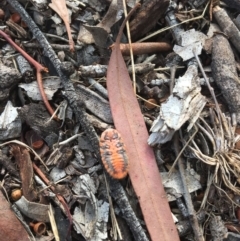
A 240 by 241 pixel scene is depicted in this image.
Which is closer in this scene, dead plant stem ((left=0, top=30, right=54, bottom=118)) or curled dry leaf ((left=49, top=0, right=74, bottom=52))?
dead plant stem ((left=0, top=30, right=54, bottom=118))

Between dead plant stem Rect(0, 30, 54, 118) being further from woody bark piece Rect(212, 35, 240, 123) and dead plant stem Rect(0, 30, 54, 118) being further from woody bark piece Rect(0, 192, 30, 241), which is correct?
woody bark piece Rect(212, 35, 240, 123)

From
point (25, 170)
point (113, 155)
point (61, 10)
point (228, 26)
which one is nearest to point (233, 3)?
point (228, 26)

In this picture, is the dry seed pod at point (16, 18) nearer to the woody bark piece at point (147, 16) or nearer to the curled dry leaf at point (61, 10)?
the curled dry leaf at point (61, 10)

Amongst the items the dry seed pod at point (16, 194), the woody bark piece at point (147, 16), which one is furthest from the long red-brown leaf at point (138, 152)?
the dry seed pod at point (16, 194)

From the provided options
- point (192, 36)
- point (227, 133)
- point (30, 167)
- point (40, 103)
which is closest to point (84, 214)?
point (30, 167)

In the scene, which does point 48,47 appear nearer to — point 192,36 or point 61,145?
point 61,145

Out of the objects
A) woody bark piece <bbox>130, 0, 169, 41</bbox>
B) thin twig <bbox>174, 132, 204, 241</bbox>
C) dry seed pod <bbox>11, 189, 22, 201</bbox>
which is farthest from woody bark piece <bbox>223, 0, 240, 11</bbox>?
dry seed pod <bbox>11, 189, 22, 201</bbox>
